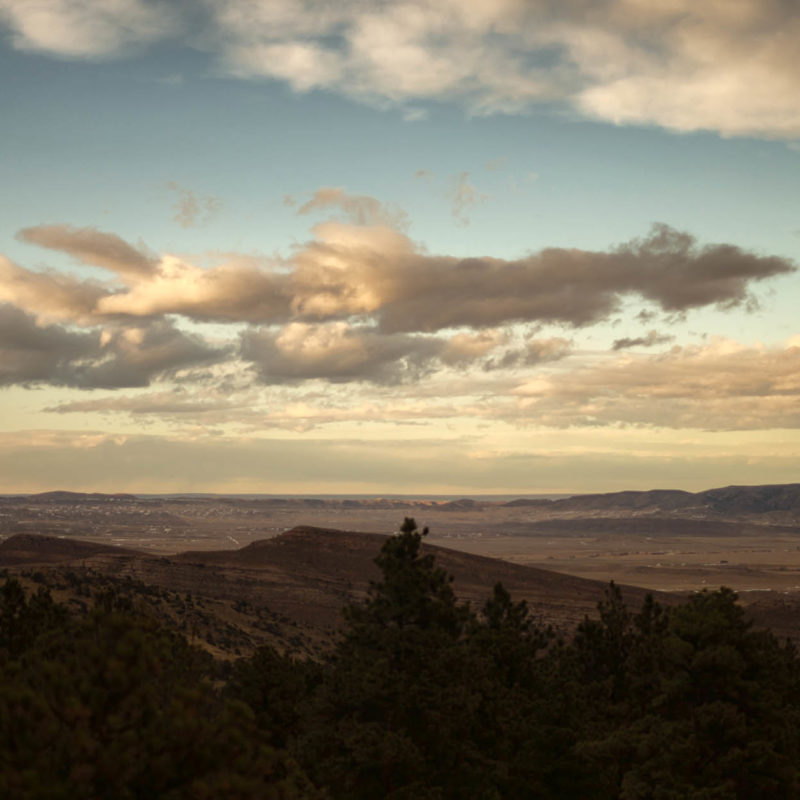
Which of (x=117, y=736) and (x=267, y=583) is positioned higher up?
(x=117, y=736)

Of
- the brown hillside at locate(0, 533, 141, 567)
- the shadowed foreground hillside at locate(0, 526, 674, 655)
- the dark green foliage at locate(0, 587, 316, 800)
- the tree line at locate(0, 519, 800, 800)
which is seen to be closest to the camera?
the dark green foliage at locate(0, 587, 316, 800)

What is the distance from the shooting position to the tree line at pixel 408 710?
9812mm

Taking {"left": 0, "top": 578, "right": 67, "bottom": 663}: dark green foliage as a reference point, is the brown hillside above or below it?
below

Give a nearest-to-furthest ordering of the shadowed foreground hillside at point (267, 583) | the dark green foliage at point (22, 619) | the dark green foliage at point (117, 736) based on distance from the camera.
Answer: the dark green foliage at point (117, 736), the dark green foliage at point (22, 619), the shadowed foreground hillside at point (267, 583)

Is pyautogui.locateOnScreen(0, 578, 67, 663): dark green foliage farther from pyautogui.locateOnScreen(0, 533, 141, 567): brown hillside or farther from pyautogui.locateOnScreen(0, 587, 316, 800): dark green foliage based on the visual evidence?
pyautogui.locateOnScreen(0, 533, 141, 567): brown hillside

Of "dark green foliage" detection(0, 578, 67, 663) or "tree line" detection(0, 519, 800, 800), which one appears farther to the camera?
"dark green foliage" detection(0, 578, 67, 663)

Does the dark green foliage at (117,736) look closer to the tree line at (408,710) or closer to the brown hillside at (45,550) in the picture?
the tree line at (408,710)

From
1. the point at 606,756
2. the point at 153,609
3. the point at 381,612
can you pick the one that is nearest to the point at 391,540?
the point at 381,612

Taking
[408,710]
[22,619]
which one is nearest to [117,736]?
[408,710]

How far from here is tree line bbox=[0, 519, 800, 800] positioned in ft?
32.2

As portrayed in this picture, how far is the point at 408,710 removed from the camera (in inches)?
738

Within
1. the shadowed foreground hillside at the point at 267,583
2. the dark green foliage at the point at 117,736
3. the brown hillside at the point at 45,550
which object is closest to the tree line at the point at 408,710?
the dark green foliage at the point at 117,736

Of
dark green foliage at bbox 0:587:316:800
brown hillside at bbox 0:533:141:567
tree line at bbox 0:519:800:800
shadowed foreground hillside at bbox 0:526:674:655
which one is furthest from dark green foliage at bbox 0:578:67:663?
brown hillside at bbox 0:533:141:567

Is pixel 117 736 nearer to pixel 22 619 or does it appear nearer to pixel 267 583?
pixel 22 619
